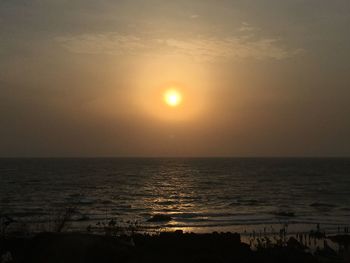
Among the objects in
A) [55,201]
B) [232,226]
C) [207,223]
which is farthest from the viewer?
[55,201]

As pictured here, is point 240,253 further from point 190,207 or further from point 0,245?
point 190,207

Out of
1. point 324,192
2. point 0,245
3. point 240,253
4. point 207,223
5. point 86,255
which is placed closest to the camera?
point 86,255

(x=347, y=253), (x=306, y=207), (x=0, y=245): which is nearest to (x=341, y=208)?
(x=306, y=207)

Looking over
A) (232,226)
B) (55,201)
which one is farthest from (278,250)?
(55,201)

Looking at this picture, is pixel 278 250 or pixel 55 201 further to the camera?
pixel 55 201

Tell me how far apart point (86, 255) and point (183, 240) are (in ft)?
26.4

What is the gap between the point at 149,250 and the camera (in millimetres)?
19844

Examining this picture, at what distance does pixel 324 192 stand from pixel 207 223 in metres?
43.2

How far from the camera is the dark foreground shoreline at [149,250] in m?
16.0

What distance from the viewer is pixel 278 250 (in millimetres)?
23078

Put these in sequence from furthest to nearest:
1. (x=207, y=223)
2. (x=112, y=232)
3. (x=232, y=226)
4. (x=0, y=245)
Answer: (x=207, y=223) → (x=232, y=226) → (x=112, y=232) → (x=0, y=245)

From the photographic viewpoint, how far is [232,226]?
3912 cm

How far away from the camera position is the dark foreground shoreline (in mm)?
16047

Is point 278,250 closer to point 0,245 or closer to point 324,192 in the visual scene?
point 0,245
